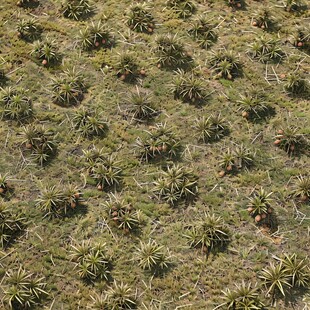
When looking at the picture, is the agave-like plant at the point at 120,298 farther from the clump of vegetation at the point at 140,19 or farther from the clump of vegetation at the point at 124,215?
the clump of vegetation at the point at 140,19

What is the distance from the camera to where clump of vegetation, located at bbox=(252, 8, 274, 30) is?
8.97 m

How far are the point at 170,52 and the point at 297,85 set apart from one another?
2.42 m

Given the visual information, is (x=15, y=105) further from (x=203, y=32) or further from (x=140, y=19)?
(x=203, y=32)

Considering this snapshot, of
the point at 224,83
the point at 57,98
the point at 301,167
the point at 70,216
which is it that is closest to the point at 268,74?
the point at 224,83

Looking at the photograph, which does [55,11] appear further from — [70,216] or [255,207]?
[255,207]

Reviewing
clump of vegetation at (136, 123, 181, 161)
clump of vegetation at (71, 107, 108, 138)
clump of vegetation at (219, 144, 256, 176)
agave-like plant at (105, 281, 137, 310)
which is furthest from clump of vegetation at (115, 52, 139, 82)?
agave-like plant at (105, 281, 137, 310)

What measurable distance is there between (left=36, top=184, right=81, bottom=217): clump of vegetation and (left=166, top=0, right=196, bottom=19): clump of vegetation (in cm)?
443

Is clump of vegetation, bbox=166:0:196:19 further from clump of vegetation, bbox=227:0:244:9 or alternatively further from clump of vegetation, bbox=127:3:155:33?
clump of vegetation, bbox=227:0:244:9

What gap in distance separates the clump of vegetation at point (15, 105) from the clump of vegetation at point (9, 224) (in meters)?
1.75

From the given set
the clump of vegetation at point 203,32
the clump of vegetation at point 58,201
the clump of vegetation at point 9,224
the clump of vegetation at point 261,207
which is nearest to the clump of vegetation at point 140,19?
the clump of vegetation at point 203,32

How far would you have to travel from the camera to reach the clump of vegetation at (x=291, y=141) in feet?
24.3

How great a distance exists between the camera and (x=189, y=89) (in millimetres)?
7996

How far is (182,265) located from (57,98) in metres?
3.78

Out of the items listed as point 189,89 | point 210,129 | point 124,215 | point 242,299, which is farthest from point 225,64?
point 242,299
